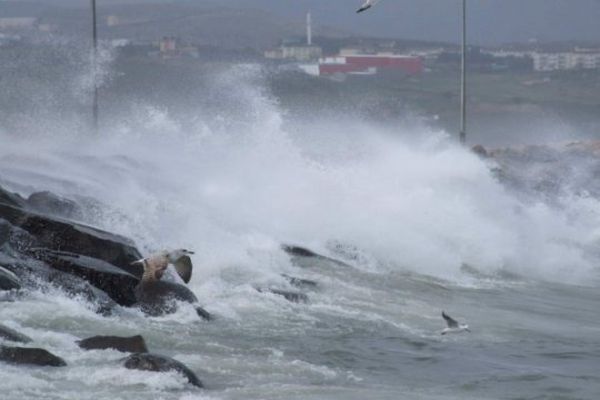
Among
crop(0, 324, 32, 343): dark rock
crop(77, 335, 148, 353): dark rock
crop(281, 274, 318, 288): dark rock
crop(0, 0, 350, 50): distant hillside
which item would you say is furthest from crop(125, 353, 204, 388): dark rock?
crop(0, 0, 350, 50): distant hillside

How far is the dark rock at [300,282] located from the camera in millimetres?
20028

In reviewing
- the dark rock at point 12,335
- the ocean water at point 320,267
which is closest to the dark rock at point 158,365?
the ocean water at point 320,267

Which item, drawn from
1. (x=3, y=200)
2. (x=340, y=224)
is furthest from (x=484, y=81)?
(x=3, y=200)

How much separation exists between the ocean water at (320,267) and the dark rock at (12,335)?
0.99 ft

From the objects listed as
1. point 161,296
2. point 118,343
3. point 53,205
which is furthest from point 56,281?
point 53,205

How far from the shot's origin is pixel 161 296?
666 inches

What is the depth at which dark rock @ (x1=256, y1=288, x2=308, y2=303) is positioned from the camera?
18.7 meters

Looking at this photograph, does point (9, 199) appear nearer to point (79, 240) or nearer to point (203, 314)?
point (79, 240)

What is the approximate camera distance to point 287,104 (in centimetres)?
7288

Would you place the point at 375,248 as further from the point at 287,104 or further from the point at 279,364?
the point at 287,104

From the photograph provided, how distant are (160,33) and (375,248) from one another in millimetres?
104007

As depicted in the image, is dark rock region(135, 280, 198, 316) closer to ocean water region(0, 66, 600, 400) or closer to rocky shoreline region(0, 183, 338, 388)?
rocky shoreline region(0, 183, 338, 388)

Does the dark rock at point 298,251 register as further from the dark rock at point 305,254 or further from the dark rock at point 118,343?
the dark rock at point 118,343

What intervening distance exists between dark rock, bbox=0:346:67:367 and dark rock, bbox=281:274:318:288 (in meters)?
6.60
